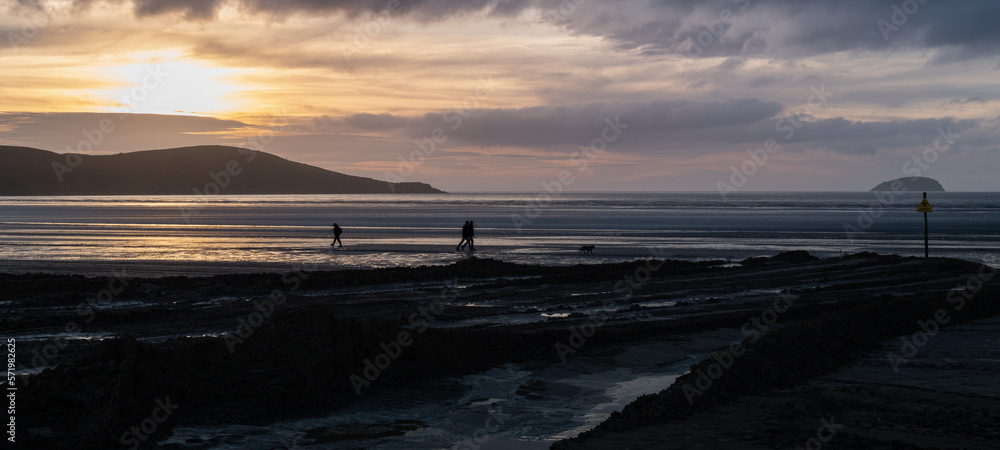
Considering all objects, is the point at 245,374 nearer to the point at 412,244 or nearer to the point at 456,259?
the point at 456,259

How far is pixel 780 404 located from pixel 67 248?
35263 mm

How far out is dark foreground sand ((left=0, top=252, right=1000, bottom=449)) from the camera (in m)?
8.19

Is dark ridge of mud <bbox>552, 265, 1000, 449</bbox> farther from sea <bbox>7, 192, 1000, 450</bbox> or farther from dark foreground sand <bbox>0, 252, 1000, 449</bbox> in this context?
sea <bbox>7, 192, 1000, 450</bbox>

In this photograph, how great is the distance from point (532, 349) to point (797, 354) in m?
4.09

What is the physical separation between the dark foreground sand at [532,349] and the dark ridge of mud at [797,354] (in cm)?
3

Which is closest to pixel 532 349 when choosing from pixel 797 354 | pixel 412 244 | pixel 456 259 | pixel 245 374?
pixel 797 354

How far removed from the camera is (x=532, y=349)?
492 inches

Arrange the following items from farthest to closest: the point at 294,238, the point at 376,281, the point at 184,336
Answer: the point at 294,238 < the point at 376,281 < the point at 184,336

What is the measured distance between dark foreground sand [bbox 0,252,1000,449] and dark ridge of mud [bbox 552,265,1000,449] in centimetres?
3

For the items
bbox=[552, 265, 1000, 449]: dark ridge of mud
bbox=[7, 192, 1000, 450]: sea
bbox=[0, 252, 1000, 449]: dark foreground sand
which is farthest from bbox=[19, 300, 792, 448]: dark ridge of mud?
bbox=[552, 265, 1000, 449]: dark ridge of mud

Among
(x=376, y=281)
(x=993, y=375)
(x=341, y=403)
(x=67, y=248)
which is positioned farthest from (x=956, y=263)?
(x=67, y=248)

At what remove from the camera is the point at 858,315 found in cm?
1374

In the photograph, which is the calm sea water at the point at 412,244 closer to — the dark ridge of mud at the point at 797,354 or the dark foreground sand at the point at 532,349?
the dark foreground sand at the point at 532,349

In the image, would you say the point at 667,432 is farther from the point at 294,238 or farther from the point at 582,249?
the point at 294,238
